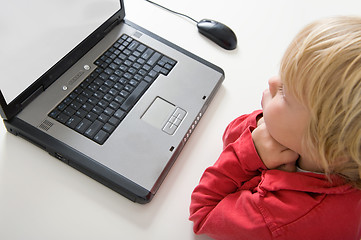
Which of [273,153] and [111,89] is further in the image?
[111,89]

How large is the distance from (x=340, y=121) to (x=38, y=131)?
1.52 feet

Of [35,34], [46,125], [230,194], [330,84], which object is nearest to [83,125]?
[46,125]

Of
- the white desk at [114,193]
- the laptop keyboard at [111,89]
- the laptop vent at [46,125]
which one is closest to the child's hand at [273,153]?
the white desk at [114,193]

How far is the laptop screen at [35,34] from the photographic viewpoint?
57 centimetres

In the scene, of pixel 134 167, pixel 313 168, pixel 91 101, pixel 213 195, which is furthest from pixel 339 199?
pixel 91 101

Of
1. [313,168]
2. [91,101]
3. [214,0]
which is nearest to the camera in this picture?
[313,168]

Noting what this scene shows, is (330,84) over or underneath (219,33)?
underneath

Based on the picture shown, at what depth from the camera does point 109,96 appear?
2.28ft

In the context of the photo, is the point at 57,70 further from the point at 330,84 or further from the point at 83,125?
the point at 330,84

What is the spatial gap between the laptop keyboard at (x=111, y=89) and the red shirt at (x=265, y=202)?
0.19m

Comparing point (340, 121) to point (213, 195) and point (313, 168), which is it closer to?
point (313, 168)

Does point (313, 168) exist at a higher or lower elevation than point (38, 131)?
higher

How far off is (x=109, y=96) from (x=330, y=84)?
396 mm

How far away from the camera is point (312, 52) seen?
0.46m
